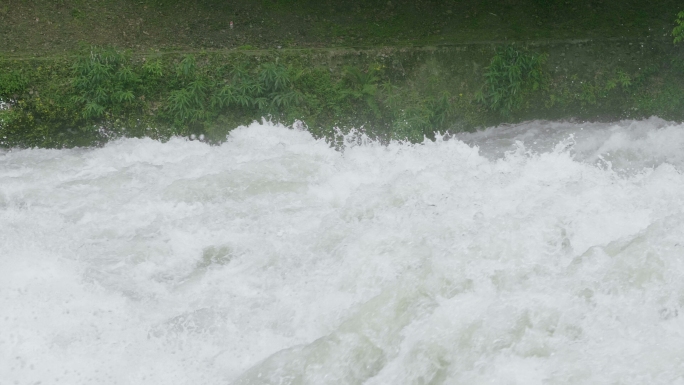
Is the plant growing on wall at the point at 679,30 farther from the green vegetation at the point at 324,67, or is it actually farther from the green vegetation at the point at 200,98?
the green vegetation at the point at 200,98

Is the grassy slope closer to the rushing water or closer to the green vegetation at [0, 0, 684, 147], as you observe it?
the green vegetation at [0, 0, 684, 147]

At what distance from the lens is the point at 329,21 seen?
367 inches

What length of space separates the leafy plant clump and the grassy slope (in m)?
0.36

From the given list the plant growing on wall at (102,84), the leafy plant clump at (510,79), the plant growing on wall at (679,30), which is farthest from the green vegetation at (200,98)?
the plant growing on wall at (679,30)

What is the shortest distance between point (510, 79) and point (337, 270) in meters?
4.19

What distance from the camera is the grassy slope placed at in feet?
29.5

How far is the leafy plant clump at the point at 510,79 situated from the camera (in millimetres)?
8984

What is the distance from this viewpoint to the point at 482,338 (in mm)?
5355

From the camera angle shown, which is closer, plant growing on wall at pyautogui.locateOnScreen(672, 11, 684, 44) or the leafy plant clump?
plant growing on wall at pyautogui.locateOnScreen(672, 11, 684, 44)

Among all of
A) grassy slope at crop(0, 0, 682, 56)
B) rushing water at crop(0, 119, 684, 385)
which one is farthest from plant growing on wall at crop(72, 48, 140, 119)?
rushing water at crop(0, 119, 684, 385)

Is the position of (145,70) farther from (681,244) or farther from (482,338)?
(681,244)

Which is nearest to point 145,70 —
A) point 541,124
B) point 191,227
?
point 191,227

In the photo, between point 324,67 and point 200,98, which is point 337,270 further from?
point 324,67

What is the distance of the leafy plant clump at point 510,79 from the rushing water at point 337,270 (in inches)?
49.0
